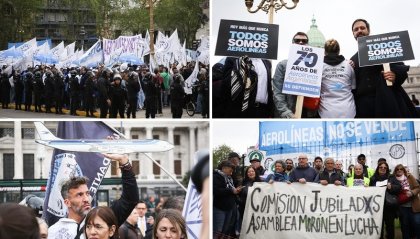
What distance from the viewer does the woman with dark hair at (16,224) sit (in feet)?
6.82

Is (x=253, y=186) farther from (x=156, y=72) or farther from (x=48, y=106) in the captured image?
(x=48, y=106)

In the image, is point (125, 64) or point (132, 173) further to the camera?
point (125, 64)

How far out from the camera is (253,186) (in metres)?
4.48

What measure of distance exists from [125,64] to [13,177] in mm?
1095

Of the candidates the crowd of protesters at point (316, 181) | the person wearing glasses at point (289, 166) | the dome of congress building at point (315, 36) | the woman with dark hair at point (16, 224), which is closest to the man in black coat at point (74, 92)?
the crowd of protesters at point (316, 181)

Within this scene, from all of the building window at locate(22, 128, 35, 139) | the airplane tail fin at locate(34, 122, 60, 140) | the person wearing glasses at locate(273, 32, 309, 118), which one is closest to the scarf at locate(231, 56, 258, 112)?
the person wearing glasses at locate(273, 32, 309, 118)

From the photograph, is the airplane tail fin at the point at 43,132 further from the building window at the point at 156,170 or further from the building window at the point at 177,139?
the building window at the point at 177,139

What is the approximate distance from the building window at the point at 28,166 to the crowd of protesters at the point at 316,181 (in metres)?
1.20

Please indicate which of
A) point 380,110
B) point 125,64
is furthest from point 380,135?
point 125,64

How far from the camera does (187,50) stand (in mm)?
4578

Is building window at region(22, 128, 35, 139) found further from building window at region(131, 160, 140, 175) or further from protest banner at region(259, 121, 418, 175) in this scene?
protest banner at region(259, 121, 418, 175)

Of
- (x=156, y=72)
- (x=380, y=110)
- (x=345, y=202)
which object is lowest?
(x=345, y=202)

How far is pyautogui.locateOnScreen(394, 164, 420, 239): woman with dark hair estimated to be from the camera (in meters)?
4.45

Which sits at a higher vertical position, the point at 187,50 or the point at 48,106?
the point at 187,50
